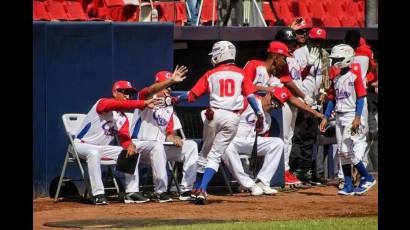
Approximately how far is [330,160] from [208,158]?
371cm

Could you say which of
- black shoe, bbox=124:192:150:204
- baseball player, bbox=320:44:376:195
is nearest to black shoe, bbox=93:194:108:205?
black shoe, bbox=124:192:150:204

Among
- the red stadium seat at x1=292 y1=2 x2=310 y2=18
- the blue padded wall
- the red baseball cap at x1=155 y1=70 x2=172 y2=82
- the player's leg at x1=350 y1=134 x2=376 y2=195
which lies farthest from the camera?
the red stadium seat at x1=292 y1=2 x2=310 y2=18

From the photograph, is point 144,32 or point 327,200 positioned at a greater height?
point 144,32

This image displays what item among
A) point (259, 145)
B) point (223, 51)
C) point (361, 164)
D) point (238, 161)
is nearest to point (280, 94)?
point (259, 145)

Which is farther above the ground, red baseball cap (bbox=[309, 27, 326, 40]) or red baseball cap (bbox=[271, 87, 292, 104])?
red baseball cap (bbox=[309, 27, 326, 40])

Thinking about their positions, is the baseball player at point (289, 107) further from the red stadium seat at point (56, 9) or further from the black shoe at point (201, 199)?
the red stadium seat at point (56, 9)

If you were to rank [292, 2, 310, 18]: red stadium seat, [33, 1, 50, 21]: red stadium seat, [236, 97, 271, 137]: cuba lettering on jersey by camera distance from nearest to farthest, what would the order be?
[236, 97, 271, 137]: cuba lettering on jersey → [33, 1, 50, 21]: red stadium seat → [292, 2, 310, 18]: red stadium seat

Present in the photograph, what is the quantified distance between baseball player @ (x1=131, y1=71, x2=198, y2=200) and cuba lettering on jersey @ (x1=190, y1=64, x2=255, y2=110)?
0.66m

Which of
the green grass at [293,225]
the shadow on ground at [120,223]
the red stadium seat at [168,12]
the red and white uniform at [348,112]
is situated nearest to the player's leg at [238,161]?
the red and white uniform at [348,112]

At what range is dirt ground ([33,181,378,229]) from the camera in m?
12.1

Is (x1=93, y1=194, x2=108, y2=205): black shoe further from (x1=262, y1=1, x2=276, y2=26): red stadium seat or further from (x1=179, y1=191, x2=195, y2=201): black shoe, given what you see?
(x1=262, y1=1, x2=276, y2=26): red stadium seat
